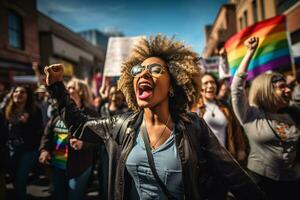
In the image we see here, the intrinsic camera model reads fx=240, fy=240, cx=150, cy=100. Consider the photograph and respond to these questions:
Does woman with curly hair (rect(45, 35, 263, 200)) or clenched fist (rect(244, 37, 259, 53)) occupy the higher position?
clenched fist (rect(244, 37, 259, 53))

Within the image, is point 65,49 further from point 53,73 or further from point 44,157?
point 53,73

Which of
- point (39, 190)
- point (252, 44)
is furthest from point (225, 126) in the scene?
point (39, 190)

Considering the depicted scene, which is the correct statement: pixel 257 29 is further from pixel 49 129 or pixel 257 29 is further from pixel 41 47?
pixel 41 47

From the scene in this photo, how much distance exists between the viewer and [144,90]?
167 centimetres

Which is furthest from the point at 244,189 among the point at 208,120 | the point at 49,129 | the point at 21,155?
the point at 21,155

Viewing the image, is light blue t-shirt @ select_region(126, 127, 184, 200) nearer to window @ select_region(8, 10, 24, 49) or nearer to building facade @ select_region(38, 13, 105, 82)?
building facade @ select_region(38, 13, 105, 82)

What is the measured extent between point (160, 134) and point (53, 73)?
2.90ft

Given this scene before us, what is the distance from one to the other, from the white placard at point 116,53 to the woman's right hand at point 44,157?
7.95ft

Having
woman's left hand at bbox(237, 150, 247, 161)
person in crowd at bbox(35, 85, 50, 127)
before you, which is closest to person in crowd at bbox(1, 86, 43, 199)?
person in crowd at bbox(35, 85, 50, 127)

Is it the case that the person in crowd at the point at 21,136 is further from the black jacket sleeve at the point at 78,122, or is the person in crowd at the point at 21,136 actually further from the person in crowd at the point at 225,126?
the person in crowd at the point at 225,126

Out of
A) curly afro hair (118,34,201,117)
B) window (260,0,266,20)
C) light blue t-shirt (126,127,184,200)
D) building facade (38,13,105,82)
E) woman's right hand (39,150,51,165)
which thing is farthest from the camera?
building facade (38,13,105,82)

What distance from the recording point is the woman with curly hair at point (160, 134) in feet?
5.14

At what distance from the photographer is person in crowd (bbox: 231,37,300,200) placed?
94.3 inches

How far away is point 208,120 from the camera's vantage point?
322 cm
